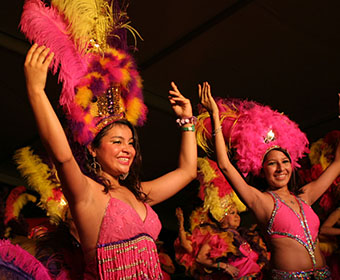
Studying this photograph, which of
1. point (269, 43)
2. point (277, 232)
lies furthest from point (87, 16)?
point (269, 43)

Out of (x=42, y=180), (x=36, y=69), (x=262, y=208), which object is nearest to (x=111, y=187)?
(x=36, y=69)

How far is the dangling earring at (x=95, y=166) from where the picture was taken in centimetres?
243

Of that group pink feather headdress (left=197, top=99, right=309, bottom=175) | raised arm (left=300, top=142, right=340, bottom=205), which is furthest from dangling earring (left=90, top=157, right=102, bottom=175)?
raised arm (left=300, top=142, right=340, bottom=205)

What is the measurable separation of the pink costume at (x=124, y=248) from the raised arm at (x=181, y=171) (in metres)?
0.38

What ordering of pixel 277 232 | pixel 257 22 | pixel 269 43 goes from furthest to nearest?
pixel 269 43, pixel 257 22, pixel 277 232

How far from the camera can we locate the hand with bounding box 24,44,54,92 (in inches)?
74.3

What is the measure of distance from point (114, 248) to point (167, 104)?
372 cm

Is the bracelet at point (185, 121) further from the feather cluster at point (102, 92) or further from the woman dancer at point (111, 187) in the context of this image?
the feather cluster at point (102, 92)

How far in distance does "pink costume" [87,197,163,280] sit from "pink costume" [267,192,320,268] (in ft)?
3.75

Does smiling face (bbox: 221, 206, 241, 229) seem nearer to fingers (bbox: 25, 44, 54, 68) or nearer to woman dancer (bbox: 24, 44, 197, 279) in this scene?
woman dancer (bbox: 24, 44, 197, 279)

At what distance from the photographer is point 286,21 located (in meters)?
4.48

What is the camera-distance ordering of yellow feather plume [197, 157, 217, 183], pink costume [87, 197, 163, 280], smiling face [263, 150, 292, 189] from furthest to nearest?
1. yellow feather plume [197, 157, 217, 183]
2. smiling face [263, 150, 292, 189]
3. pink costume [87, 197, 163, 280]

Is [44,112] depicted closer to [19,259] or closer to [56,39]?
[19,259]

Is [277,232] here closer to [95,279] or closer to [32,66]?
[95,279]
